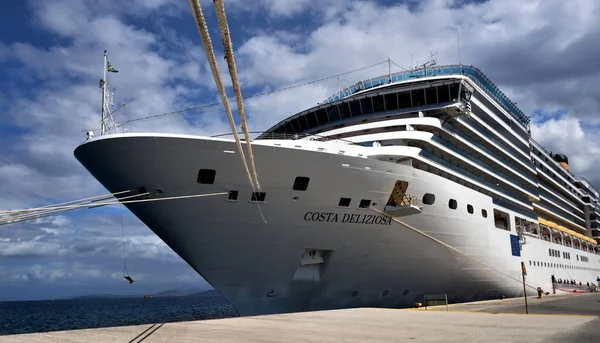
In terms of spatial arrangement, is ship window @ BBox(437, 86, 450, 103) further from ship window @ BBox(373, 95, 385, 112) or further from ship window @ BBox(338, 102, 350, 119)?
ship window @ BBox(338, 102, 350, 119)

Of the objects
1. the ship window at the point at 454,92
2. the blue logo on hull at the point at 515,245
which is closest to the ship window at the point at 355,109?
the ship window at the point at 454,92

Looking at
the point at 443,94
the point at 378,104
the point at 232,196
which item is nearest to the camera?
the point at 232,196

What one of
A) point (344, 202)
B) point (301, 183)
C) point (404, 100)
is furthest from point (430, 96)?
point (301, 183)

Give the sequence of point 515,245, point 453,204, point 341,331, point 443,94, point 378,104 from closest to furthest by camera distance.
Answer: point 341,331 < point 453,204 < point 443,94 < point 378,104 < point 515,245

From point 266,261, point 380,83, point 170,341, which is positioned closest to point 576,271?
point 380,83

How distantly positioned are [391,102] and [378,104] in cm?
61

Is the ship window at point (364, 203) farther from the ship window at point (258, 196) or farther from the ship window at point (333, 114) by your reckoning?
the ship window at point (333, 114)

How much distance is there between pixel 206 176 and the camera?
14414 mm

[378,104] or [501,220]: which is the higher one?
[378,104]

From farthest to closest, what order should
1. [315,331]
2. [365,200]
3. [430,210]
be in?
[430,210] < [365,200] < [315,331]

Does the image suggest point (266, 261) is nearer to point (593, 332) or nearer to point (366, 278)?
point (366, 278)

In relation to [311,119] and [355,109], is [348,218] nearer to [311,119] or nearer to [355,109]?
[355,109]

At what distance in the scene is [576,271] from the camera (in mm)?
40562

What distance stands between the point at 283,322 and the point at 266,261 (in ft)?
16.4
